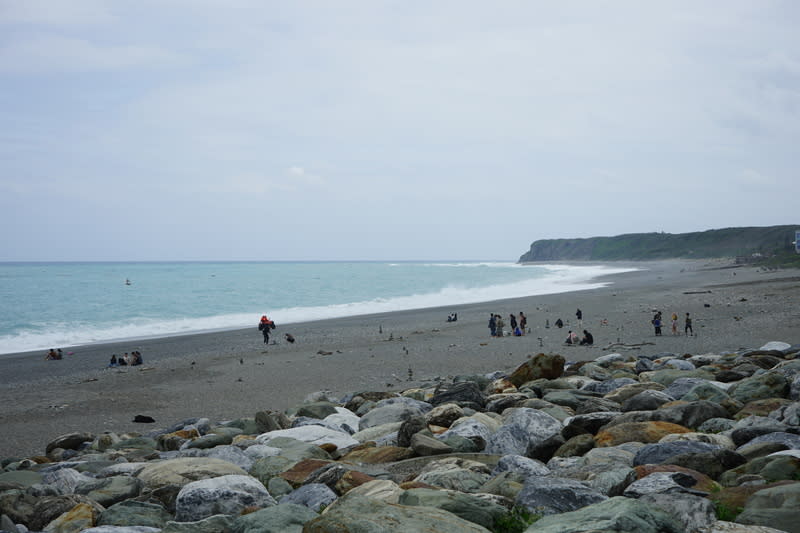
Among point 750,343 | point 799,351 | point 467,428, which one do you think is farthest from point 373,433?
point 750,343

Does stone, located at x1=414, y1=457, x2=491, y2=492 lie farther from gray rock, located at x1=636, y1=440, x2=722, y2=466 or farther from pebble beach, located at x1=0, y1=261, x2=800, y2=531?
gray rock, located at x1=636, y1=440, x2=722, y2=466

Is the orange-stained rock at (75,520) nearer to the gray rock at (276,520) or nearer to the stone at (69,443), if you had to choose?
the gray rock at (276,520)

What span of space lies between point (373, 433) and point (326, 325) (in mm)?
30383

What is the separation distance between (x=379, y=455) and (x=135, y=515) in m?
3.28

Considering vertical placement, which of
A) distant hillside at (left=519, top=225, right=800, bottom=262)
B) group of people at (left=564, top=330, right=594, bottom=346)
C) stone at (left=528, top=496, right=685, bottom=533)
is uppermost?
distant hillside at (left=519, top=225, right=800, bottom=262)

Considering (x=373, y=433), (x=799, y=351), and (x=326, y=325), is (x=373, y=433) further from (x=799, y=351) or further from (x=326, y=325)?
(x=326, y=325)

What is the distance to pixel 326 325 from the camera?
39.7m

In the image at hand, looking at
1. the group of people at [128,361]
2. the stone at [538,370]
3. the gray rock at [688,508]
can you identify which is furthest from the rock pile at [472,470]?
the group of people at [128,361]

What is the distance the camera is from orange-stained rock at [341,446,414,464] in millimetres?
8125

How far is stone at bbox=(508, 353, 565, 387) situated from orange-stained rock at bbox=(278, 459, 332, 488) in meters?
6.49

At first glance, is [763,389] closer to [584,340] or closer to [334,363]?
[584,340]

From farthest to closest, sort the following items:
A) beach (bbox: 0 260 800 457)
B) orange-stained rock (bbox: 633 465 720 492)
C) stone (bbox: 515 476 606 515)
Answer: beach (bbox: 0 260 800 457) → orange-stained rock (bbox: 633 465 720 492) → stone (bbox: 515 476 606 515)

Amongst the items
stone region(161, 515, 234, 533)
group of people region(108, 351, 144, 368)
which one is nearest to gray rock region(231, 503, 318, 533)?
stone region(161, 515, 234, 533)

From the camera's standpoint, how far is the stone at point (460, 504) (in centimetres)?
492
